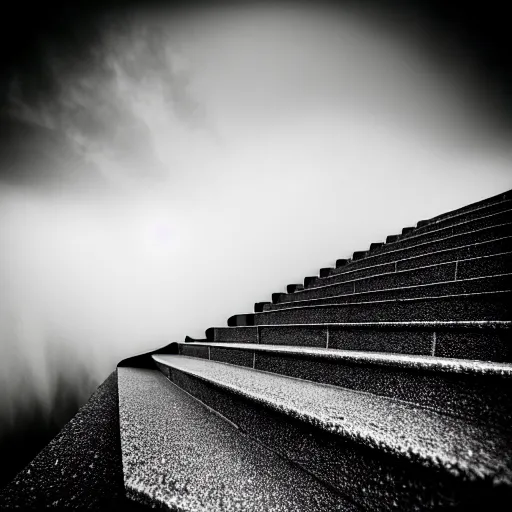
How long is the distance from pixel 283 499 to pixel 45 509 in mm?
615

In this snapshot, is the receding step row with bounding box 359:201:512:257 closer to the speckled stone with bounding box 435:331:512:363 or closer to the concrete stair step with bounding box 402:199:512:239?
the concrete stair step with bounding box 402:199:512:239

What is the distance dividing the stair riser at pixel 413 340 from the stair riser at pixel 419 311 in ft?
0.87

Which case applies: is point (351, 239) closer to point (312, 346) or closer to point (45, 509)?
point (312, 346)

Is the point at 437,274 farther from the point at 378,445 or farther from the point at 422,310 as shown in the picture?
the point at 378,445

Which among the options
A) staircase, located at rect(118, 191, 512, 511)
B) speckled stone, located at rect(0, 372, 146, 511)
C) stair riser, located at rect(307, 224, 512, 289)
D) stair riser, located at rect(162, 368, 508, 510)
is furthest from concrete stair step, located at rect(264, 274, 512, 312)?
speckled stone, located at rect(0, 372, 146, 511)

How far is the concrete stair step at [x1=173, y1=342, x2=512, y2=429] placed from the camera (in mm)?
565

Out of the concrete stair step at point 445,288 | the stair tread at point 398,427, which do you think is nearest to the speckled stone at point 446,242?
the concrete stair step at point 445,288

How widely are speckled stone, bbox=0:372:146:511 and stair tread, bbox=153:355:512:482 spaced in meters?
0.47

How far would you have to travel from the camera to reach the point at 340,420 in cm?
60

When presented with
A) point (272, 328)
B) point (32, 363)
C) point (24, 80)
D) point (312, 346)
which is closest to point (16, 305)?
point (32, 363)

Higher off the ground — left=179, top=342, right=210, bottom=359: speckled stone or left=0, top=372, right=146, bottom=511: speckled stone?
left=0, top=372, right=146, bottom=511: speckled stone

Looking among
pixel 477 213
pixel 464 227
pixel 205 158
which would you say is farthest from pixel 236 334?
pixel 205 158

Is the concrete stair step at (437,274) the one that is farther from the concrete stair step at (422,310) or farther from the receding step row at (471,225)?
the receding step row at (471,225)

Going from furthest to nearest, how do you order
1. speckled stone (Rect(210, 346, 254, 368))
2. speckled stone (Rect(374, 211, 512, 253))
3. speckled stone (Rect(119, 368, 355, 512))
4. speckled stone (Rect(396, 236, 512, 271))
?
speckled stone (Rect(374, 211, 512, 253)) → speckled stone (Rect(210, 346, 254, 368)) → speckled stone (Rect(396, 236, 512, 271)) → speckled stone (Rect(119, 368, 355, 512))
